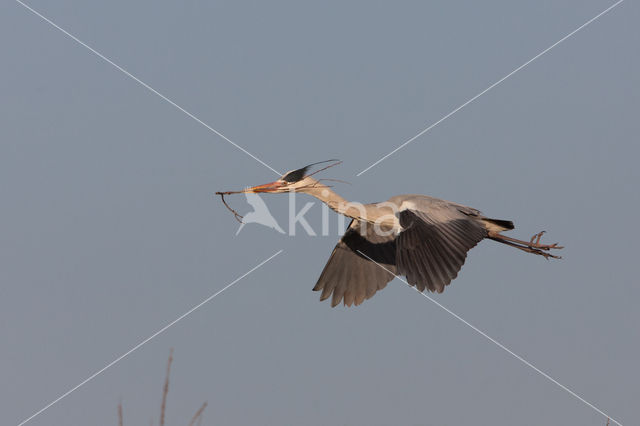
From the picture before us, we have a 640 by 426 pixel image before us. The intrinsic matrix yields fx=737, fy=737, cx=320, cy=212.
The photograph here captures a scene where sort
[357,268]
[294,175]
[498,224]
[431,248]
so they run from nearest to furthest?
[431,248] < [294,175] < [498,224] < [357,268]

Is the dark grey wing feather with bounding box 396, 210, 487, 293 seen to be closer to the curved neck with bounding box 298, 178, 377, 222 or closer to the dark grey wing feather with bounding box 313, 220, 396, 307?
the curved neck with bounding box 298, 178, 377, 222

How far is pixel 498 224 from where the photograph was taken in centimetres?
937

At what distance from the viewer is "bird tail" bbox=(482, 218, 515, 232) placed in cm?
933

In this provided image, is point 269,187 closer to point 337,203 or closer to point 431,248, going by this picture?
point 337,203

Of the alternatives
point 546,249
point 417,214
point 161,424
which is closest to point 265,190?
point 417,214

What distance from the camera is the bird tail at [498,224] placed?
9328 millimetres

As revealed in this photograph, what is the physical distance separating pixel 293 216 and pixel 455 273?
8.57ft

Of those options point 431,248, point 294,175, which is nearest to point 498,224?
point 431,248

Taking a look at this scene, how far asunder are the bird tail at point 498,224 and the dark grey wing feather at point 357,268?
1.53 meters

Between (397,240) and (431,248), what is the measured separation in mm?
399

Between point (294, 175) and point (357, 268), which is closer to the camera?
point (294, 175)

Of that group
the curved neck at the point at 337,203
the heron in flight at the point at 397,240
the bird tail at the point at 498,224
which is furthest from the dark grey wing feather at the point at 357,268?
the bird tail at the point at 498,224

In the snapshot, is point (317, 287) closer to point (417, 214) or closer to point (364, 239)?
point (364, 239)

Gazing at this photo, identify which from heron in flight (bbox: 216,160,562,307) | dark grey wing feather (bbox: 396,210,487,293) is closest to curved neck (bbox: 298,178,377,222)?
heron in flight (bbox: 216,160,562,307)
